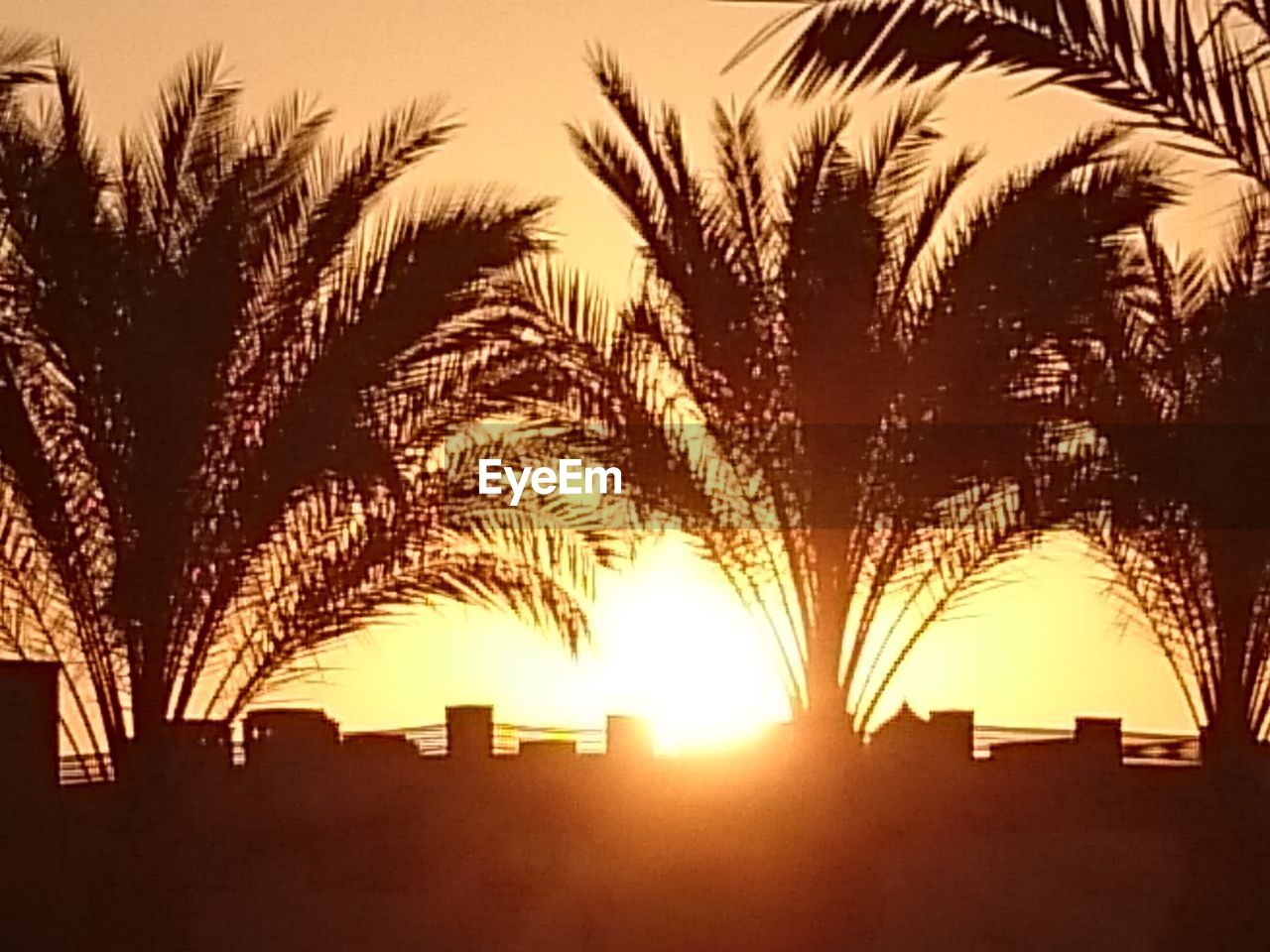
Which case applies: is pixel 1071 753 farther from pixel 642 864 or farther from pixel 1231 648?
pixel 642 864

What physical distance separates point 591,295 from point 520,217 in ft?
2.91

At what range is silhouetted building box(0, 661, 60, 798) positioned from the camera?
10141 millimetres

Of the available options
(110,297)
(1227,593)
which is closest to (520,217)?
(110,297)

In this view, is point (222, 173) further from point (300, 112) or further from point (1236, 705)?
point (1236, 705)

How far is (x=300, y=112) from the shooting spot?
10711 millimetres

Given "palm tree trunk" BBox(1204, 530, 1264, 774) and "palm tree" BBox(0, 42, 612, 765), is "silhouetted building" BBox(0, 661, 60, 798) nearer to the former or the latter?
"palm tree" BBox(0, 42, 612, 765)

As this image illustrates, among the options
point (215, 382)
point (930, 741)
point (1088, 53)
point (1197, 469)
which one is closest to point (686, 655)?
point (930, 741)

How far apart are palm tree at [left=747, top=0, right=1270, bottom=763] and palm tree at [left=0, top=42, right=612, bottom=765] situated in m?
3.09

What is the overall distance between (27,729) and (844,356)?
13.8ft

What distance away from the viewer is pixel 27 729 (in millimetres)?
10219

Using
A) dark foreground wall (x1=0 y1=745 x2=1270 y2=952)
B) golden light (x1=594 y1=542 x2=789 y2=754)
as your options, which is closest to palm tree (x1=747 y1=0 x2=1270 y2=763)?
dark foreground wall (x1=0 y1=745 x2=1270 y2=952)

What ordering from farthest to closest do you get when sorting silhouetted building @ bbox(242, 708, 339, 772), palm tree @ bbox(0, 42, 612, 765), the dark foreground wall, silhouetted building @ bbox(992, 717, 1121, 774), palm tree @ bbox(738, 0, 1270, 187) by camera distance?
silhouetted building @ bbox(992, 717, 1121, 774) < silhouetted building @ bbox(242, 708, 339, 772) < the dark foreground wall < palm tree @ bbox(0, 42, 612, 765) < palm tree @ bbox(738, 0, 1270, 187)

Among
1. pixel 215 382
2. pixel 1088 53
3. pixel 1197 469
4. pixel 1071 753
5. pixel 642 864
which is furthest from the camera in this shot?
pixel 1071 753

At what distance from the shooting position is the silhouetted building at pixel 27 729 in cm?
1014
